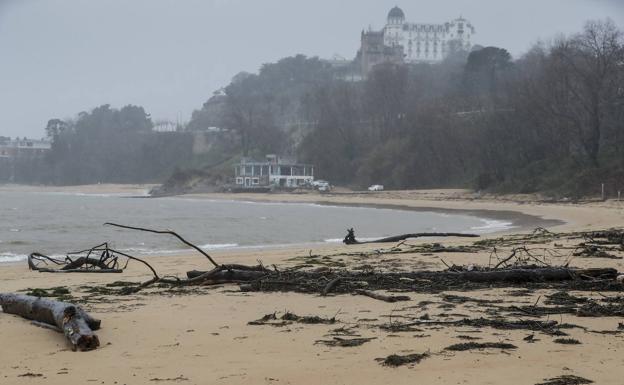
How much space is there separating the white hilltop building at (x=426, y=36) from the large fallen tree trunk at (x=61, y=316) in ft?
572

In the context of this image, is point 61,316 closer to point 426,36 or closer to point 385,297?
point 385,297

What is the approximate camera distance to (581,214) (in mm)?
30141

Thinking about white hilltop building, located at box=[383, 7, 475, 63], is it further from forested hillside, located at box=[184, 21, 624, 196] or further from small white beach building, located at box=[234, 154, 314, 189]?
small white beach building, located at box=[234, 154, 314, 189]

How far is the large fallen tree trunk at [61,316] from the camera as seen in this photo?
229 inches

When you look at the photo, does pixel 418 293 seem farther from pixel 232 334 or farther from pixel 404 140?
pixel 404 140

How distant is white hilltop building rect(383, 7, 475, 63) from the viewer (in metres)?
183

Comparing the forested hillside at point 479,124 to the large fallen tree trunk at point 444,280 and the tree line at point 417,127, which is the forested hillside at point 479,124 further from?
the large fallen tree trunk at point 444,280

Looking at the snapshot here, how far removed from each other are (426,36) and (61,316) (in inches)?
7407

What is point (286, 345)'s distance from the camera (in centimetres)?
584

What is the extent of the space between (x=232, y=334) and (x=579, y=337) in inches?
119

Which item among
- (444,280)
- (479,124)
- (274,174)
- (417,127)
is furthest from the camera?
(274,174)

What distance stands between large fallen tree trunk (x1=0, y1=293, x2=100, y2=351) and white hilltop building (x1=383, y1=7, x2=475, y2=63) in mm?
174320

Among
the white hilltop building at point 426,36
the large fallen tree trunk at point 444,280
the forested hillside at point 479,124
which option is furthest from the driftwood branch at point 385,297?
the white hilltop building at point 426,36

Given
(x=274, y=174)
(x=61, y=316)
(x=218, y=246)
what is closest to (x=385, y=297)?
(x=61, y=316)
